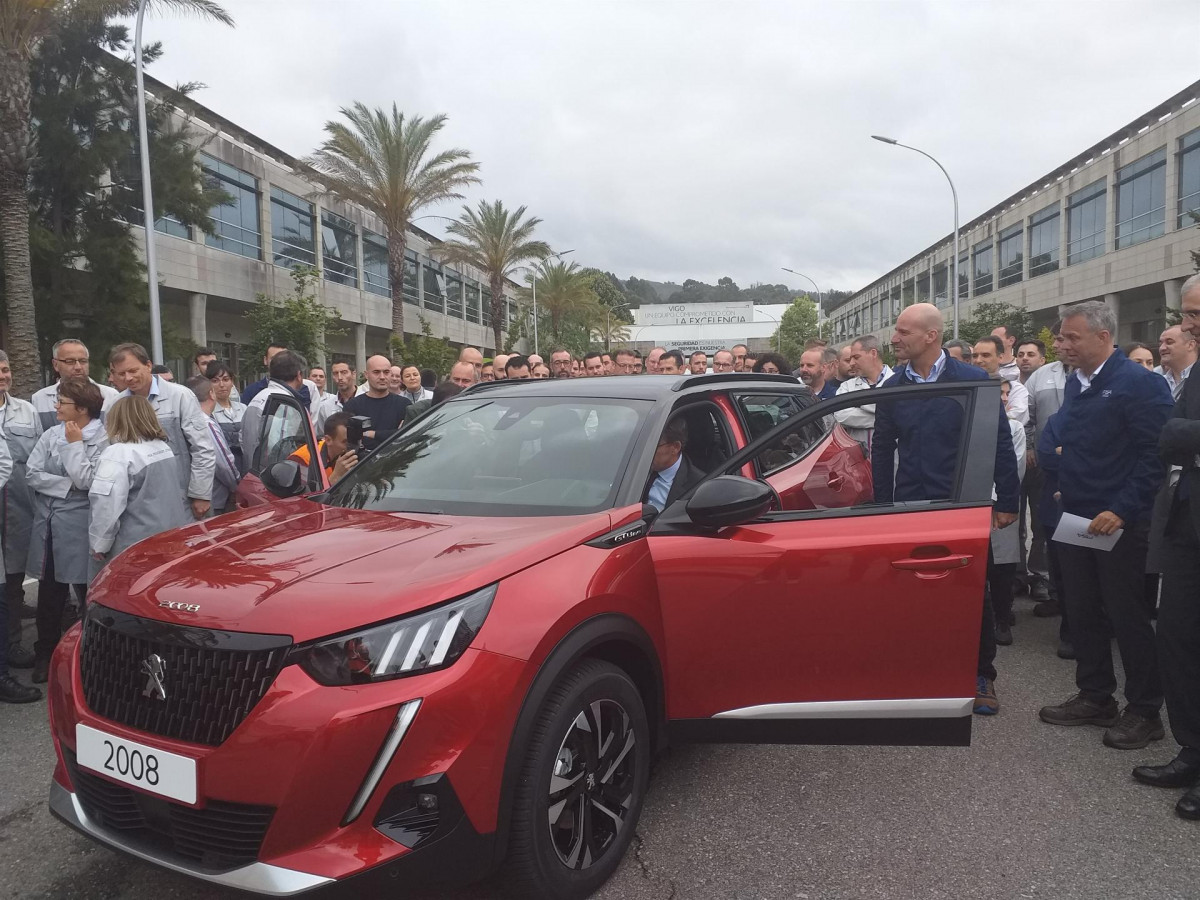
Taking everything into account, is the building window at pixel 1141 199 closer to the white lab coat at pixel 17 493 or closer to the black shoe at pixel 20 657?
the white lab coat at pixel 17 493

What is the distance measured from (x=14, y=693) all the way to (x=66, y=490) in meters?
1.13

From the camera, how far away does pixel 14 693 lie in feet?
14.9

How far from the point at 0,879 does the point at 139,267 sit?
20497 millimetres

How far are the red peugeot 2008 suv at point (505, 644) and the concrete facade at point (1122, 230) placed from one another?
71.3 ft

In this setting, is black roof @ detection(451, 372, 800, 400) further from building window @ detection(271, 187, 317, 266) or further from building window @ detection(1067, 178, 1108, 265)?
building window @ detection(1067, 178, 1108, 265)

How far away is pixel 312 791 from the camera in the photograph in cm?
206

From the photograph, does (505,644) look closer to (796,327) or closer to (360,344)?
(360,344)

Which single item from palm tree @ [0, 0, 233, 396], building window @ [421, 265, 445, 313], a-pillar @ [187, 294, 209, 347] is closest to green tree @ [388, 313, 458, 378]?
a-pillar @ [187, 294, 209, 347]

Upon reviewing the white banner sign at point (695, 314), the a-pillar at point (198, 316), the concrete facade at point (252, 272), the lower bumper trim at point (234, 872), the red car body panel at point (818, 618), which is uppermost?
the white banner sign at point (695, 314)

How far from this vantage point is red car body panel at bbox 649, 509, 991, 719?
2912 millimetres

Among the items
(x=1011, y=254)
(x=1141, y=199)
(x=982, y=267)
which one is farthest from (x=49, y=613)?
(x=982, y=267)

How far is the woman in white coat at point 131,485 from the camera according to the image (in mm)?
4496

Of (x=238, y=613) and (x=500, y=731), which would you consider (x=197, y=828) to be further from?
(x=500, y=731)

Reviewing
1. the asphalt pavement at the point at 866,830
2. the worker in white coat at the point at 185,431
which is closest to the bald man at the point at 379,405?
the worker in white coat at the point at 185,431
